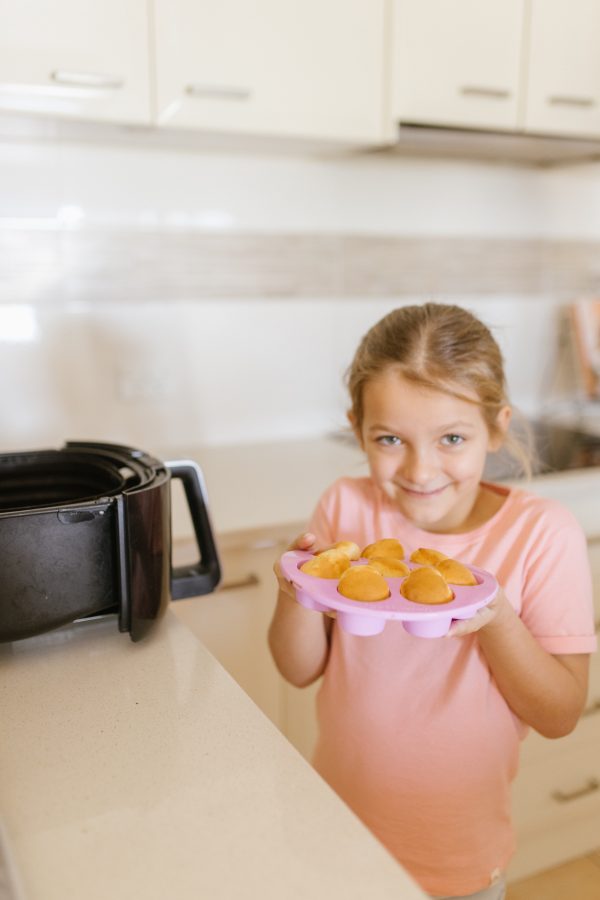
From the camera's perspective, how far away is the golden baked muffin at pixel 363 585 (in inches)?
25.8

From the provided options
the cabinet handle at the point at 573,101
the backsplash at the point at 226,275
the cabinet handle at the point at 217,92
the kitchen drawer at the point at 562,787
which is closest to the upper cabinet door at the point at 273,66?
the cabinet handle at the point at 217,92

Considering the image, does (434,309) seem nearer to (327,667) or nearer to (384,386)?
(384,386)

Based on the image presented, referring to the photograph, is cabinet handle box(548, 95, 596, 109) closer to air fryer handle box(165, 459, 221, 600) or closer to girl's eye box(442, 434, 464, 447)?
girl's eye box(442, 434, 464, 447)

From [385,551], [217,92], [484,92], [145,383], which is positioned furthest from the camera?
[145,383]

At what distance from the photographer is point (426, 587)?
66 cm

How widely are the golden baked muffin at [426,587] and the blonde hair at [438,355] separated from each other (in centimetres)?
28

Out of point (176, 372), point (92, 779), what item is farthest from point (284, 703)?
point (92, 779)

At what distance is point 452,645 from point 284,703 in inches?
24.9

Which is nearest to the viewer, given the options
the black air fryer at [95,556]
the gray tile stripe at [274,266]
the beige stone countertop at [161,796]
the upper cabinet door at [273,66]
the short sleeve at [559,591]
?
the beige stone countertop at [161,796]

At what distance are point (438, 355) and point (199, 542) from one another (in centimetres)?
33

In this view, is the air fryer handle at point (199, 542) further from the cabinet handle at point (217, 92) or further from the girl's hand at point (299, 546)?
→ the cabinet handle at point (217, 92)

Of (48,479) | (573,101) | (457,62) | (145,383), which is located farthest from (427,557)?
(573,101)

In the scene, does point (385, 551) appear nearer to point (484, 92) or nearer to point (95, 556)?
point (95, 556)

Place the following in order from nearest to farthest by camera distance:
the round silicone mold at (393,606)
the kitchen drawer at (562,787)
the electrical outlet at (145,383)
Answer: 1. the round silicone mold at (393,606)
2. the kitchen drawer at (562,787)
3. the electrical outlet at (145,383)
